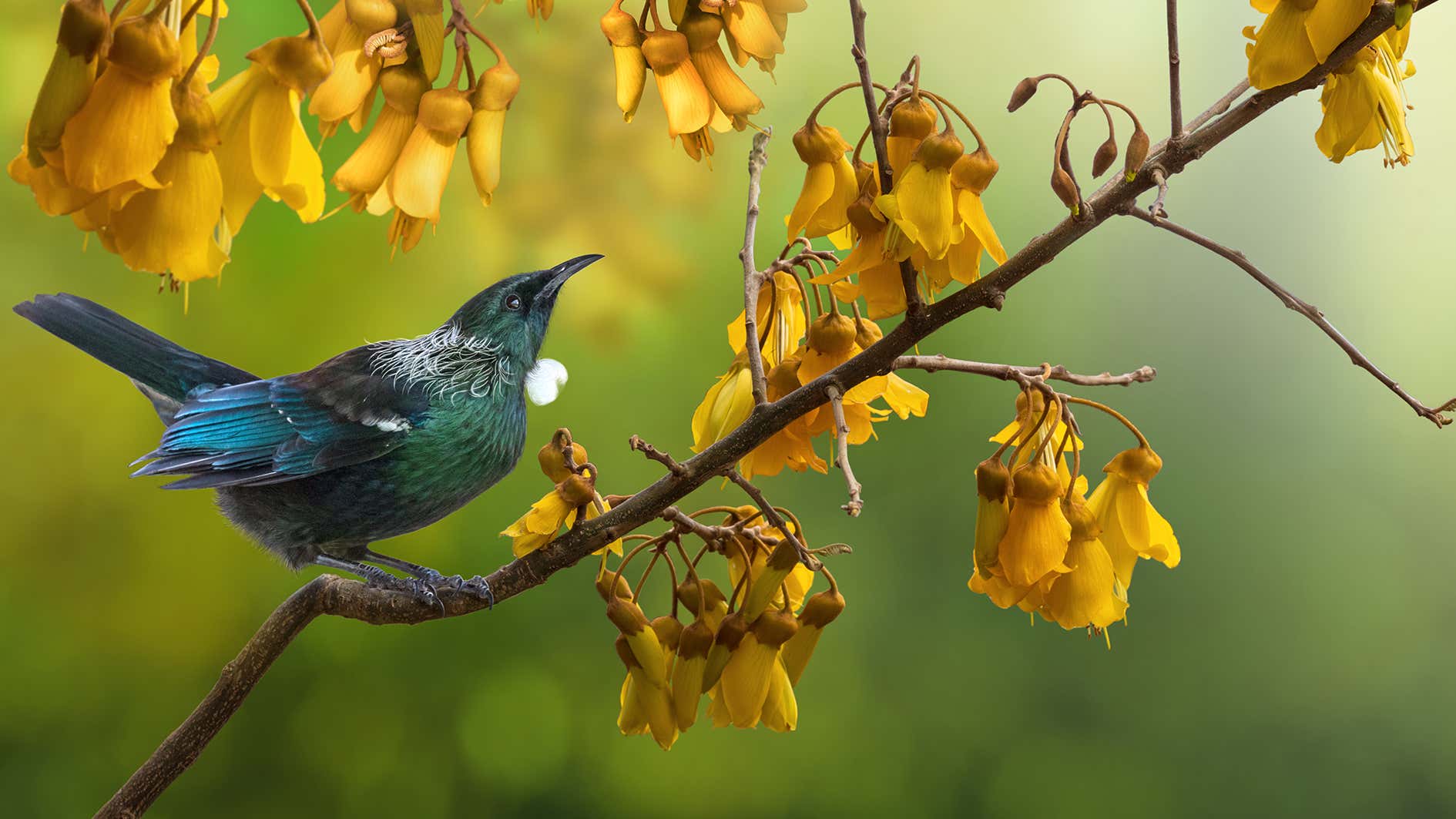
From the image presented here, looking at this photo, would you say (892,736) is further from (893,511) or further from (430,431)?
(430,431)

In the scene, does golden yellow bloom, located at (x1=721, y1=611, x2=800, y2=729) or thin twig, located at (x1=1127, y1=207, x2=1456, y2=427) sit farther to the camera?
golden yellow bloom, located at (x1=721, y1=611, x2=800, y2=729)

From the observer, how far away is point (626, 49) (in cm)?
56

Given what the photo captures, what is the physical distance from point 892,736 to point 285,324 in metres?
0.89

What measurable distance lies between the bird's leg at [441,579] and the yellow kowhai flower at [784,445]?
20 centimetres

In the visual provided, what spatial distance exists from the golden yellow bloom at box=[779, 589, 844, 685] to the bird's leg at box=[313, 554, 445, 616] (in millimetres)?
244

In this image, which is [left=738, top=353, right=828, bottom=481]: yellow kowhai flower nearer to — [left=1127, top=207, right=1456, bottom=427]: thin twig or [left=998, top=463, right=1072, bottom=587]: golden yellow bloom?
[left=998, top=463, right=1072, bottom=587]: golden yellow bloom

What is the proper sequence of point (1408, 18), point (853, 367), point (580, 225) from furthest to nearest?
point (580, 225) → point (853, 367) → point (1408, 18)

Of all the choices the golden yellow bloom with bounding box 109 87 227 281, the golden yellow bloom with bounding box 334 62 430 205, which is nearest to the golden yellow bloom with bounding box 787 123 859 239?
the golden yellow bloom with bounding box 334 62 430 205

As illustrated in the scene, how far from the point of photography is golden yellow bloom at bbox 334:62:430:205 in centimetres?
52

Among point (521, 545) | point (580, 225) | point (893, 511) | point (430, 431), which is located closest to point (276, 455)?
point (430, 431)

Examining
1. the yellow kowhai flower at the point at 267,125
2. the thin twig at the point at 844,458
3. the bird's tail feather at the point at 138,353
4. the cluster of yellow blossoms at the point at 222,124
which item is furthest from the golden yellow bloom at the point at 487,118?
the bird's tail feather at the point at 138,353

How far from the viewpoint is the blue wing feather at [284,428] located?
0.85m

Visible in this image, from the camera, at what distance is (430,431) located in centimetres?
87

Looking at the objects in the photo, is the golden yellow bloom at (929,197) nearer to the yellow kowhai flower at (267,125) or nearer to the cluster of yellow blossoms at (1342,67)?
the cluster of yellow blossoms at (1342,67)
